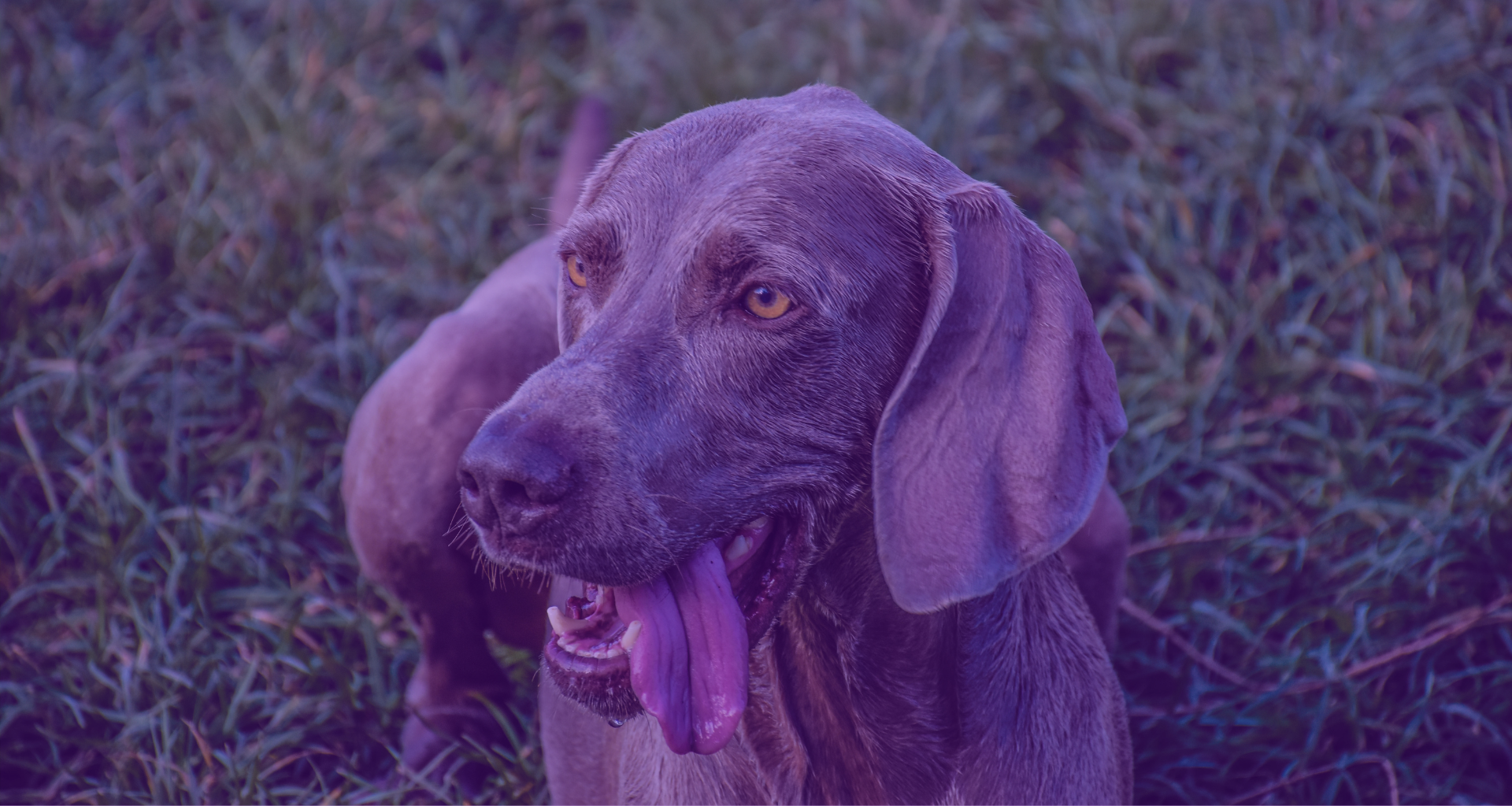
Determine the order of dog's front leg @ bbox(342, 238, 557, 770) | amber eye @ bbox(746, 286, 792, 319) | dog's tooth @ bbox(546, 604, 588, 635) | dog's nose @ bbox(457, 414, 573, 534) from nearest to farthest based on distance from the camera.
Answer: dog's nose @ bbox(457, 414, 573, 534), amber eye @ bbox(746, 286, 792, 319), dog's tooth @ bbox(546, 604, 588, 635), dog's front leg @ bbox(342, 238, 557, 770)

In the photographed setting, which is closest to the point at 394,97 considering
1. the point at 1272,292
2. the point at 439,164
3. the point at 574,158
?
the point at 439,164

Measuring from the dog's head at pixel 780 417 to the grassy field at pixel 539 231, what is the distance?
1367 mm

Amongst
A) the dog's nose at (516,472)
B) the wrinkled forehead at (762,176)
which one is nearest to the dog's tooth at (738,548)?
the dog's nose at (516,472)

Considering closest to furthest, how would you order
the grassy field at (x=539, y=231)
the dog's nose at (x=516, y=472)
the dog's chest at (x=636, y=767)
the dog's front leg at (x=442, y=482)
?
the dog's nose at (x=516, y=472) < the dog's chest at (x=636, y=767) < the dog's front leg at (x=442, y=482) < the grassy field at (x=539, y=231)

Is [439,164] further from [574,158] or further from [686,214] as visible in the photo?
[686,214]

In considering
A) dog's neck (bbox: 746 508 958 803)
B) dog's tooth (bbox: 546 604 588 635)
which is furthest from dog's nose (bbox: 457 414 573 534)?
dog's neck (bbox: 746 508 958 803)

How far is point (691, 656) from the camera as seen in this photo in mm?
2186

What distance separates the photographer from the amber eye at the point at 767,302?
215cm

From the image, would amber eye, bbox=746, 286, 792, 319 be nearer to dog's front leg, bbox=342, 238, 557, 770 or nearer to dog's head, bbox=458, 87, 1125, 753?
dog's head, bbox=458, 87, 1125, 753

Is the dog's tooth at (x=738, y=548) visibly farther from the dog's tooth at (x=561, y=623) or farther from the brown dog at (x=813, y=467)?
the dog's tooth at (x=561, y=623)

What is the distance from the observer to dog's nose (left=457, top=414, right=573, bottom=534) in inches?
79.3

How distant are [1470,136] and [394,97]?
13.2 feet

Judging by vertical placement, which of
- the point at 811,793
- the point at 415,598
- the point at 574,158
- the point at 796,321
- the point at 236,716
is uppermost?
the point at 796,321

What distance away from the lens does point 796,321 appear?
2.15 metres
